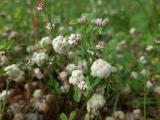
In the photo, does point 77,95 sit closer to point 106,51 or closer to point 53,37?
point 53,37

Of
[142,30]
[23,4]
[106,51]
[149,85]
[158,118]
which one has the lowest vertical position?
[158,118]

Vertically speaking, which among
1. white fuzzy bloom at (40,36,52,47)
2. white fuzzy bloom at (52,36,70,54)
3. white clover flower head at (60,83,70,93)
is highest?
white fuzzy bloom at (40,36,52,47)

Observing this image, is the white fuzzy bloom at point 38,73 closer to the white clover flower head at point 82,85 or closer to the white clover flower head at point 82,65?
the white clover flower head at point 82,65

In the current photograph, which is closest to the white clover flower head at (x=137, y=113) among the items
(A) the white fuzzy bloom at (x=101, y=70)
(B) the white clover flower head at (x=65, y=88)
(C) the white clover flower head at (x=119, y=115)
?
(C) the white clover flower head at (x=119, y=115)

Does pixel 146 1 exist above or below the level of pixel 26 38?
above

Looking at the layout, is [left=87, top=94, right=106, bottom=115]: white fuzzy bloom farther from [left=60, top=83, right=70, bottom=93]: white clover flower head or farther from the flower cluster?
[left=60, top=83, right=70, bottom=93]: white clover flower head

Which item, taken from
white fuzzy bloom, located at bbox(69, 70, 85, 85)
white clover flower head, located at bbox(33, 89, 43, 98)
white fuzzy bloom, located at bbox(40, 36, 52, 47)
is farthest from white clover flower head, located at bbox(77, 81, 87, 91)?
white clover flower head, located at bbox(33, 89, 43, 98)

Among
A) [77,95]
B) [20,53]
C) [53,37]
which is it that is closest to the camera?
[77,95]

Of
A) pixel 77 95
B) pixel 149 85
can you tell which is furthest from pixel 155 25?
pixel 77 95

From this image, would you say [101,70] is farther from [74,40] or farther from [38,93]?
[38,93]

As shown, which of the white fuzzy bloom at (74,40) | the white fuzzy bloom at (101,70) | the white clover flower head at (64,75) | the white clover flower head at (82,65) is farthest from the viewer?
the white clover flower head at (64,75)

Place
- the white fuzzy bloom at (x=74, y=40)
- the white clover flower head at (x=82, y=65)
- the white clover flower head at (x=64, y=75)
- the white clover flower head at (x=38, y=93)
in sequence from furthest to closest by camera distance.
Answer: the white clover flower head at (x=38, y=93) < the white clover flower head at (x=64, y=75) < the white clover flower head at (x=82, y=65) < the white fuzzy bloom at (x=74, y=40)
